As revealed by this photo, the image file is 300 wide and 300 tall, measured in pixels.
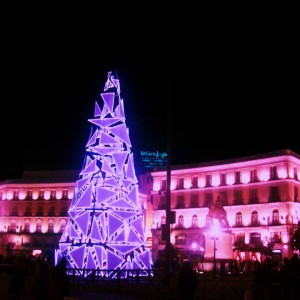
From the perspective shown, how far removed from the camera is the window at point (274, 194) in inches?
2596

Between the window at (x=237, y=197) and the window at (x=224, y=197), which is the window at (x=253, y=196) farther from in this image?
the window at (x=224, y=197)

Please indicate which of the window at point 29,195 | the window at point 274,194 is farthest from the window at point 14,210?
the window at point 274,194

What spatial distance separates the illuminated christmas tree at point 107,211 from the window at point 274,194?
39345 millimetres

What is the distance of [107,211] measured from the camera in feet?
93.1

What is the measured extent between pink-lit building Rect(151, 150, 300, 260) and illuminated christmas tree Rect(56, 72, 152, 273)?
104ft

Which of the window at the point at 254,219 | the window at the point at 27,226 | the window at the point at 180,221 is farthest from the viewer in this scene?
the window at the point at 27,226

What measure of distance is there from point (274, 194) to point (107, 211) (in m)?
41.8

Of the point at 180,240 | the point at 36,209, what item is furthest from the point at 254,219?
the point at 36,209

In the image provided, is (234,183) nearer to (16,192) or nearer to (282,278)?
(16,192)

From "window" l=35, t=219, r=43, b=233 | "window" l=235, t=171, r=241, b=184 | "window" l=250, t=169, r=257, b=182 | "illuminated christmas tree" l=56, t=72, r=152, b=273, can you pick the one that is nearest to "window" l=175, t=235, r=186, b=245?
"window" l=235, t=171, r=241, b=184

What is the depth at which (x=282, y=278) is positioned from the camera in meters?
16.4

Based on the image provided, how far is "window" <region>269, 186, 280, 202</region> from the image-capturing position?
65938 millimetres

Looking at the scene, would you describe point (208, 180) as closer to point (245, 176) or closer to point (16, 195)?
point (245, 176)

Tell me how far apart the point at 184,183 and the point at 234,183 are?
26.7 feet
